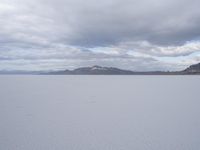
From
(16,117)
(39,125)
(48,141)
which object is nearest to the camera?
(48,141)

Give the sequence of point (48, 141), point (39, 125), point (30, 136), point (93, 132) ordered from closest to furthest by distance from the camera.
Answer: point (48, 141) → point (30, 136) → point (93, 132) → point (39, 125)

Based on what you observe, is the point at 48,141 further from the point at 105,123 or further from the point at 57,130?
the point at 105,123

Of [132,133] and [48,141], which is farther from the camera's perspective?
[132,133]

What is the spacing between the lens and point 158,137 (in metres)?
5.46

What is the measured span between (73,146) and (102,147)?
653mm

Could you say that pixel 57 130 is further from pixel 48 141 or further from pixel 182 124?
pixel 182 124

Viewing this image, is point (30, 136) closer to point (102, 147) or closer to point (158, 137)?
point (102, 147)

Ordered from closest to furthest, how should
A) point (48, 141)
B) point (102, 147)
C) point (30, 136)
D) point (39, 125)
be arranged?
point (102, 147) → point (48, 141) → point (30, 136) → point (39, 125)

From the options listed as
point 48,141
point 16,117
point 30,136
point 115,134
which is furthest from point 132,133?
point 16,117

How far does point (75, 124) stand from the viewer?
22.1ft

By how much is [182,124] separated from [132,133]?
73.3 inches

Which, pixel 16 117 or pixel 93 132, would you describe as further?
pixel 16 117

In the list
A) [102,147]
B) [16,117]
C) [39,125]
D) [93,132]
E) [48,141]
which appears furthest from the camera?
[16,117]

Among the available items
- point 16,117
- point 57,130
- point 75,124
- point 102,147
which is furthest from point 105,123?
point 16,117
